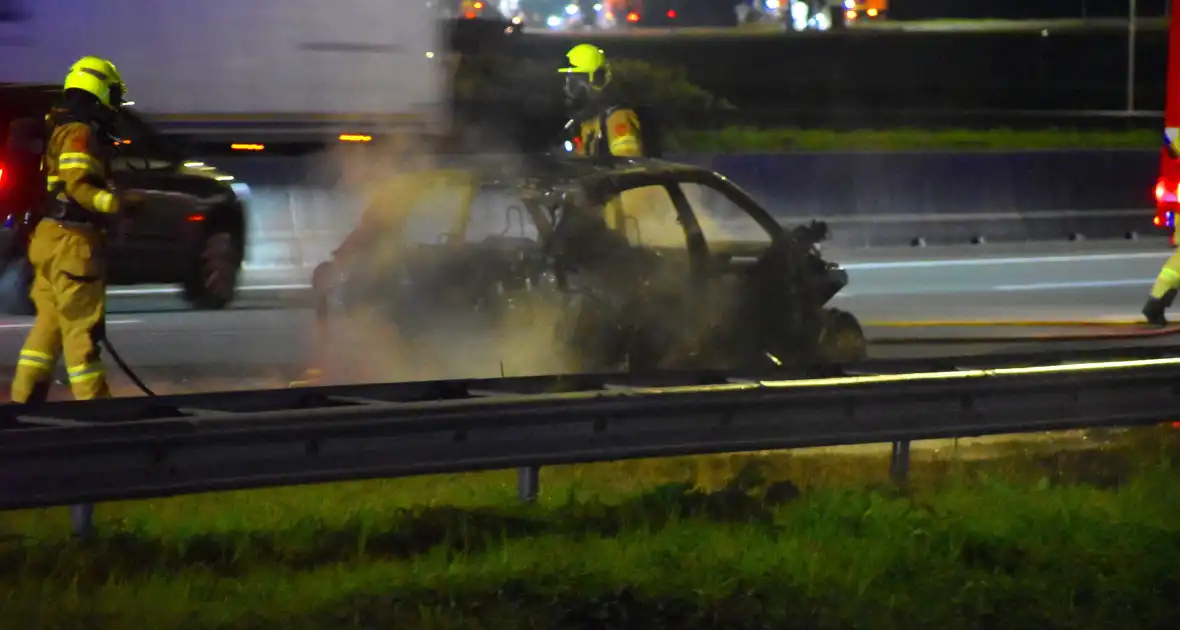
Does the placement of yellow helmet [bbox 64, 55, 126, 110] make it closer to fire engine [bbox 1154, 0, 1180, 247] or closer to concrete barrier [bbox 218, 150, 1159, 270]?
fire engine [bbox 1154, 0, 1180, 247]

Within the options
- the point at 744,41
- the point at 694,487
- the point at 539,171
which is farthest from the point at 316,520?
the point at 744,41

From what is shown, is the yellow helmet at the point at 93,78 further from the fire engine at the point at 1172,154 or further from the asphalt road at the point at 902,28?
the asphalt road at the point at 902,28

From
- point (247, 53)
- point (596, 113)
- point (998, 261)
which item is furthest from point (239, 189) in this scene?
point (998, 261)

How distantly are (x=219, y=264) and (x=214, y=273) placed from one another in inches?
3.7

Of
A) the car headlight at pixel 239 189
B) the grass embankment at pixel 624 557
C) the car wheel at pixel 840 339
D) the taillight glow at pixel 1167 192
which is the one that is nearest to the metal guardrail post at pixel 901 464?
the grass embankment at pixel 624 557

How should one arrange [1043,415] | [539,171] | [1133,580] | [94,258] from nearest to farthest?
[1133,580] → [1043,415] → [94,258] → [539,171]

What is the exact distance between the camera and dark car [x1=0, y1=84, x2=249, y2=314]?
42.7 ft

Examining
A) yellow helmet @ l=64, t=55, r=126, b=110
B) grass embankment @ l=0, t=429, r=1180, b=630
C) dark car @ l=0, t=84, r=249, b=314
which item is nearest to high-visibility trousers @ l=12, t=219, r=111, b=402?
yellow helmet @ l=64, t=55, r=126, b=110

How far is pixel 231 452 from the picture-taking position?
6.10m

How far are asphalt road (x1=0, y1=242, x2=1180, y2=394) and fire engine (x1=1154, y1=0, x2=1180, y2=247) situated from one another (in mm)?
938

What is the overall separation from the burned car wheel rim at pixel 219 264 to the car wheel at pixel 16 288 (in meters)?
1.59

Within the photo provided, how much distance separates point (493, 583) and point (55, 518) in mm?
2232

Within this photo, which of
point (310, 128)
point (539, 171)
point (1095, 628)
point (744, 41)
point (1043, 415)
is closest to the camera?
point (1095, 628)

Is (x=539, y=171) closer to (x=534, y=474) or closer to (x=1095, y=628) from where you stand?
(x=534, y=474)
